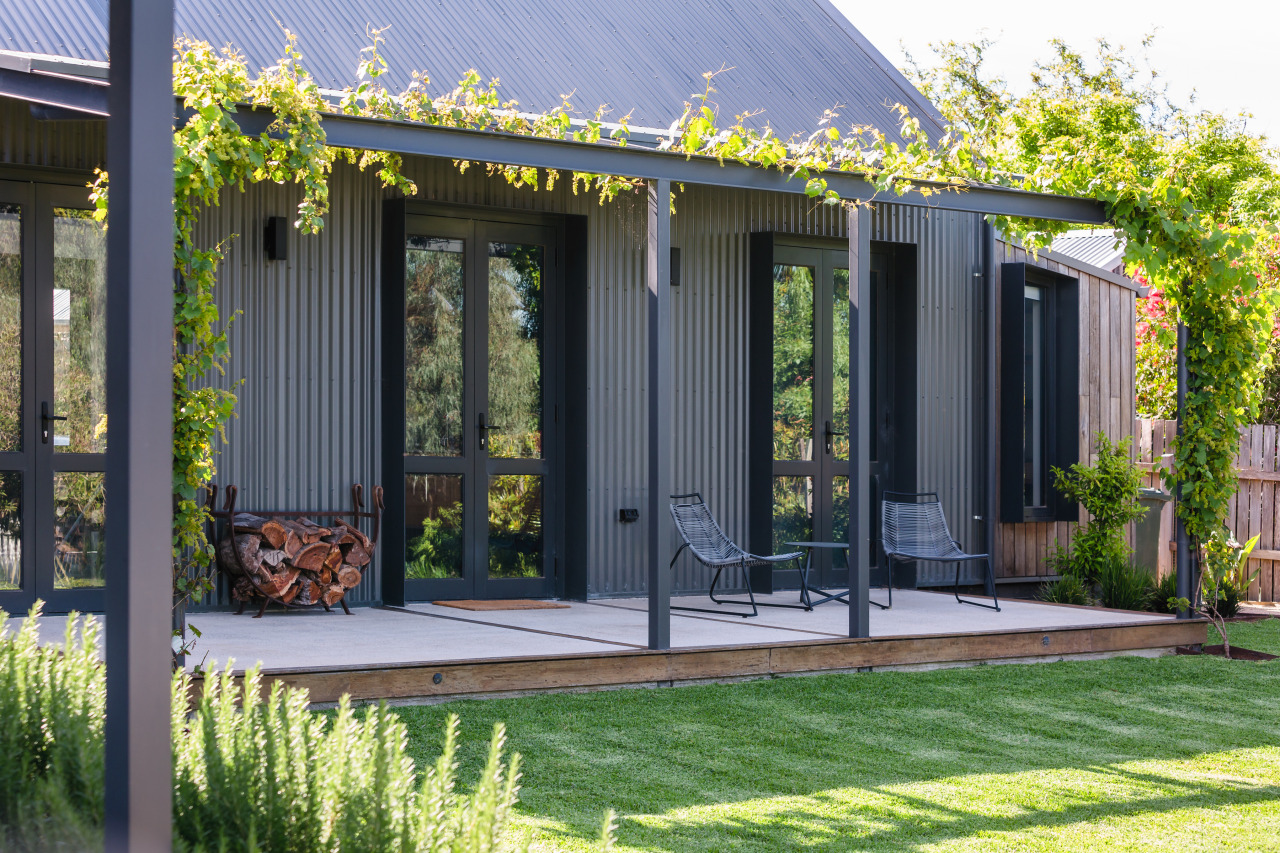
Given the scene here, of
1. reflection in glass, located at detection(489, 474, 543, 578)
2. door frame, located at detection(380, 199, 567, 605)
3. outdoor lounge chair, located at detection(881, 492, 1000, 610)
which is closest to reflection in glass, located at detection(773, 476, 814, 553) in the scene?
outdoor lounge chair, located at detection(881, 492, 1000, 610)

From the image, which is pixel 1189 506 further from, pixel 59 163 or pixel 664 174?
pixel 59 163

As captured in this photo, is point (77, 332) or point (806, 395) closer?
point (77, 332)

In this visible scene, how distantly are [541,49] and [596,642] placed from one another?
168 inches

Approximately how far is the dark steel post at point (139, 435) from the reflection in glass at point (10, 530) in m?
5.36

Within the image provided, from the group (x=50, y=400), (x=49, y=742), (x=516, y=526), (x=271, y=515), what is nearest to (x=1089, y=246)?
(x=516, y=526)

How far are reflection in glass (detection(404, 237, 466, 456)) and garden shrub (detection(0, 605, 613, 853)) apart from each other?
5.27 meters

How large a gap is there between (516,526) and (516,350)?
109cm

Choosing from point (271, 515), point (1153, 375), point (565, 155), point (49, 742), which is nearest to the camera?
point (49, 742)

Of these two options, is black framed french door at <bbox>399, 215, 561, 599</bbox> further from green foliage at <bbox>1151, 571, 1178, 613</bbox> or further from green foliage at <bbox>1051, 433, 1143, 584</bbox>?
green foliage at <bbox>1151, 571, 1178, 613</bbox>

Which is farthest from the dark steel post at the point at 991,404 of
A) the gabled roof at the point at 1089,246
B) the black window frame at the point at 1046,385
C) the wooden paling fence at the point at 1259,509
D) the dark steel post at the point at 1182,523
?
the gabled roof at the point at 1089,246

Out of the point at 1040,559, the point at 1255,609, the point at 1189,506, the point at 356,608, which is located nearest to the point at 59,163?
the point at 356,608

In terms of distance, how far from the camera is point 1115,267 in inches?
706

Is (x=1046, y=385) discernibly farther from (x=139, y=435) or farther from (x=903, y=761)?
(x=139, y=435)

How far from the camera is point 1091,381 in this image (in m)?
10.4
